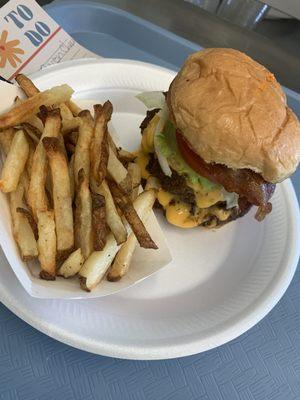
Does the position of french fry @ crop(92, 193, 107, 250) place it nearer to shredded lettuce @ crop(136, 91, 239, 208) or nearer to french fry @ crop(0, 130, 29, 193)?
french fry @ crop(0, 130, 29, 193)

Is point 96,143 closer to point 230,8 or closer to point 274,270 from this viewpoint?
point 274,270

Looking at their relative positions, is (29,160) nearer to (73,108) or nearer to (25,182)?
(25,182)

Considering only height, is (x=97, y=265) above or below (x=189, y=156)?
below

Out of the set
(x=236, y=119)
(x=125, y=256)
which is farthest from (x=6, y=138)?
(x=236, y=119)

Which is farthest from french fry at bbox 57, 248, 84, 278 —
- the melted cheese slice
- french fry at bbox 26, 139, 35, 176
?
the melted cheese slice

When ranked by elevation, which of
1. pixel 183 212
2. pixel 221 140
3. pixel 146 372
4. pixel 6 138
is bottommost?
pixel 146 372

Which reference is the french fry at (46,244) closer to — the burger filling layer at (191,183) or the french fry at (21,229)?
A: the french fry at (21,229)
